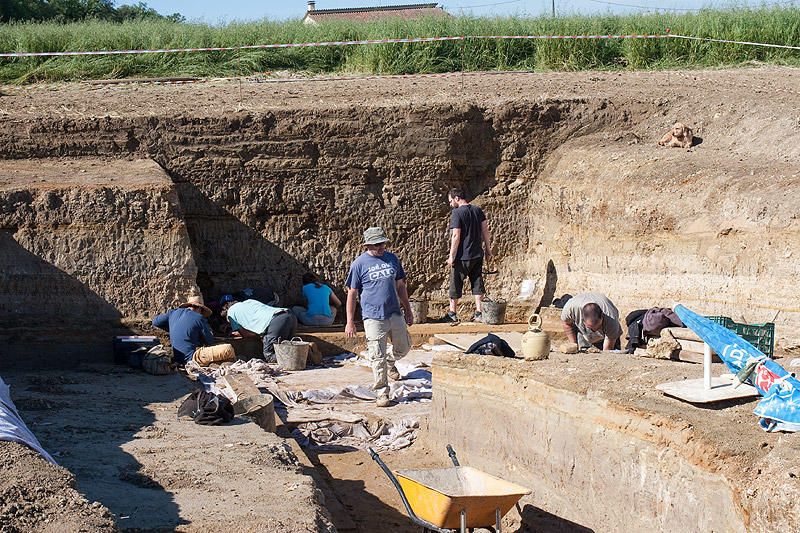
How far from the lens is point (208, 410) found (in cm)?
877

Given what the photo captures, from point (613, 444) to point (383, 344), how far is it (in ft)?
12.0

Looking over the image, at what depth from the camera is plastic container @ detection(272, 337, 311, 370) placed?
41.1 ft

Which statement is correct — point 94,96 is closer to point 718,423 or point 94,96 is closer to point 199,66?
point 199,66

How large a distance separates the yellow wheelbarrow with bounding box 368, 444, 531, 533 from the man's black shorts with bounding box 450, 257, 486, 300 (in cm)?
673

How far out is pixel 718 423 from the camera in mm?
6852

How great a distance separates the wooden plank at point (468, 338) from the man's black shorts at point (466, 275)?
3.05 feet

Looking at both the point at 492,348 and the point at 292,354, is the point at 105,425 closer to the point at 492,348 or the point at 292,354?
the point at 492,348

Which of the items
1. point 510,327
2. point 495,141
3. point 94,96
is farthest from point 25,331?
point 495,141

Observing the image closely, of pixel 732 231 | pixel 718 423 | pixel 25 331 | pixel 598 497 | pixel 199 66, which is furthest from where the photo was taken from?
pixel 199 66

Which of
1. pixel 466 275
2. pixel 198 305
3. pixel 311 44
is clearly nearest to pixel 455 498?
pixel 198 305

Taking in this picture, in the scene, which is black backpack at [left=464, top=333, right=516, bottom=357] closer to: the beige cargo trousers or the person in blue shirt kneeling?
the beige cargo trousers

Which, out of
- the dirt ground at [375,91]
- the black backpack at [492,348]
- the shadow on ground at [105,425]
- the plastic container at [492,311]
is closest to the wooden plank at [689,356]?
the black backpack at [492,348]

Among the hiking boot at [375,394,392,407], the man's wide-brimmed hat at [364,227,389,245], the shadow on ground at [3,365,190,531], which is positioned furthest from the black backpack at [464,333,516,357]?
the shadow on ground at [3,365,190,531]

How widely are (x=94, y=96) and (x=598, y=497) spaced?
1095 cm
